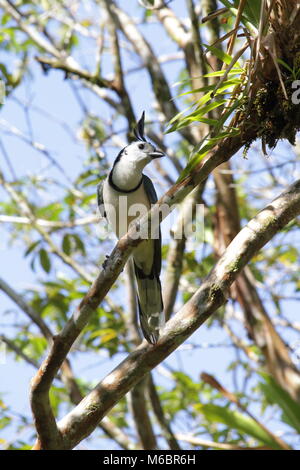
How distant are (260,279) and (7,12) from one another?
3.71m

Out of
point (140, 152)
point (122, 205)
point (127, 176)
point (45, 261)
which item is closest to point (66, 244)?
point (45, 261)

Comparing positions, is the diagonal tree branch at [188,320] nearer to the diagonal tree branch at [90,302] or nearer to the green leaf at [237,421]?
the diagonal tree branch at [90,302]

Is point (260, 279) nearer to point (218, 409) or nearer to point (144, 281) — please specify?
point (144, 281)

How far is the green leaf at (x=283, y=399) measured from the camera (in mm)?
2900

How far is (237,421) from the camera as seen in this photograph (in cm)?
296

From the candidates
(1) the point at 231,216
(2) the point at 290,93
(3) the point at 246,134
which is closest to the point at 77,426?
(3) the point at 246,134

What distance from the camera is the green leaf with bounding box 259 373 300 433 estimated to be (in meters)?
2.90

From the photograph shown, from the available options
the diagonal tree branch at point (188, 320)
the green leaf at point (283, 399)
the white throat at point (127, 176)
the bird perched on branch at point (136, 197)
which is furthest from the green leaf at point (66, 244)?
the green leaf at point (283, 399)

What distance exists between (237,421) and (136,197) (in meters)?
2.14

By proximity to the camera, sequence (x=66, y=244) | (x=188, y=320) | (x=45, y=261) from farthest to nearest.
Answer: (x=66, y=244), (x=45, y=261), (x=188, y=320)

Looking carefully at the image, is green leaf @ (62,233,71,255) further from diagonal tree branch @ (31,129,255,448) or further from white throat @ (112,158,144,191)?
diagonal tree branch @ (31,129,255,448)

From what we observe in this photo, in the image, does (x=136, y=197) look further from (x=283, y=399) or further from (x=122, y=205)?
(x=283, y=399)

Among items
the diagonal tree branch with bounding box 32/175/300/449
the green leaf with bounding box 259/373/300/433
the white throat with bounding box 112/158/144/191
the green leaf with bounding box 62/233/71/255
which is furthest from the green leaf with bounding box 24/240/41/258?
the green leaf with bounding box 259/373/300/433

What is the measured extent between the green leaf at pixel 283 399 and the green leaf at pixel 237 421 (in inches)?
5.3
